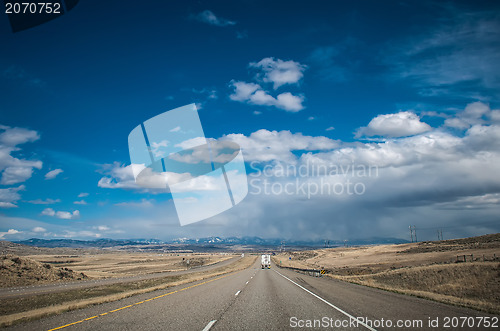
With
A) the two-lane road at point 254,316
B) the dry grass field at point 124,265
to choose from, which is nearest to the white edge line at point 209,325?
the two-lane road at point 254,316

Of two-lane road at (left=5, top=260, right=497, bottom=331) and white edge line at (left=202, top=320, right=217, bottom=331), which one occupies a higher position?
white edge line at (left=202, top=320, right=217, bottom=331)

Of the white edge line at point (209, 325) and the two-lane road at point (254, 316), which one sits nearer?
the white edge line at point (209, 325)

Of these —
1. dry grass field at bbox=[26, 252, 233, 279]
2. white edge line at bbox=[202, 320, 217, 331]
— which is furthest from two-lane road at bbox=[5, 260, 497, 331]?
dry grass field at bbox=[26, 252, 233, 279]

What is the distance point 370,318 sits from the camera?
930 centimetres

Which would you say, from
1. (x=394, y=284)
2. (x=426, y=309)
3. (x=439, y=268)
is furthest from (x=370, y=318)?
(x=439, y=268)

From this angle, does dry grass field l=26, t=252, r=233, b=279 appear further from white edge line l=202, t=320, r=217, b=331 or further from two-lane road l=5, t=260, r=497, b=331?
white edge line l=202, t=320, r=217, b=331

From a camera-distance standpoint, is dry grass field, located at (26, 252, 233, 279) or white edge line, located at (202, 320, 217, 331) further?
dry grass field, located at (26, 252, 233, 279)

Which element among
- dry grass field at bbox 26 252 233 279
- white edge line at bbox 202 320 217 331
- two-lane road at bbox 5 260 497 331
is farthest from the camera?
dry grass field at bbox 26 252 233 279

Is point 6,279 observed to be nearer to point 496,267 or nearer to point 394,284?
point 394,284

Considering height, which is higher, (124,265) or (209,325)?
(209,325)

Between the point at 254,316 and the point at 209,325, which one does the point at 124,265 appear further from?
the point at 209,325

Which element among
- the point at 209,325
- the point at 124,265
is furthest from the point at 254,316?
the point at 124,265

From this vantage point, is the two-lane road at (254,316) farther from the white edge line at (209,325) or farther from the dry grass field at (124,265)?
the dry grass field at (124,265)

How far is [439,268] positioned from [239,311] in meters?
24.5
